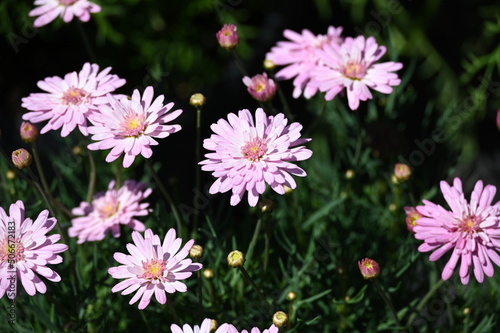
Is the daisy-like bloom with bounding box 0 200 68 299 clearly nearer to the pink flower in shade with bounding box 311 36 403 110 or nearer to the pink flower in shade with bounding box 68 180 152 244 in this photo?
the pink flower in shade with bounding box 68 180 152 244

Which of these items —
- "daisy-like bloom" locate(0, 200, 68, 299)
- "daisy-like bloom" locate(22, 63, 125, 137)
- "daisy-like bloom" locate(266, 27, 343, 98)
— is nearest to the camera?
"daisy-like bloom" locate(0, 200, 68, 299)

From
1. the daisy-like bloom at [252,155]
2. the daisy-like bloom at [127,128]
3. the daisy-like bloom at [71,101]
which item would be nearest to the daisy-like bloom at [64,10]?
the daisy-like bloom at [71,101]

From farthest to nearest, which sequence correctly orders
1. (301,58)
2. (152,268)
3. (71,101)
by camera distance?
(301,58), (71,101), (152,268)

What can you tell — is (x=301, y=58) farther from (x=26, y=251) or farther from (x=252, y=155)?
(x=26, y=251)

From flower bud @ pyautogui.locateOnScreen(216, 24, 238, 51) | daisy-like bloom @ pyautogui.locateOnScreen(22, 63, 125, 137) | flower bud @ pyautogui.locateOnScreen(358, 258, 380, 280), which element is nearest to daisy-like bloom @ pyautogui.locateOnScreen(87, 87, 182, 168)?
daisy-like bloom @ pyautogui.locateOnScreen(22, 63, 125, 137)

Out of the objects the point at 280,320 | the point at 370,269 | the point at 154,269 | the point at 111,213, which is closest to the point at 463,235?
the point at 370,269

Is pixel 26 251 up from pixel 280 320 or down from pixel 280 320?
up

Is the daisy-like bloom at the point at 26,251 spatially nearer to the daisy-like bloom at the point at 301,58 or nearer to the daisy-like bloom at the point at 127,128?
the daisy-like bloom at the point at 127,128
